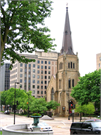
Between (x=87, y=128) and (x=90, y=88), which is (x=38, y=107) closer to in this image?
(x=90, y=88)

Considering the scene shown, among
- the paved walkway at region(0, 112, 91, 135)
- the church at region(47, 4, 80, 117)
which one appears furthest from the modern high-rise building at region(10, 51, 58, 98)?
the paved walkway at region(0, 112, 91, 135)

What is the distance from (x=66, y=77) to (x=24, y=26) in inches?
2069

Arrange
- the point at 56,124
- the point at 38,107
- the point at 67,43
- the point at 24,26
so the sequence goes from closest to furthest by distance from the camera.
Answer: the point at 24,26, the point at 56,124, the point at 38,107, the point at 67,43

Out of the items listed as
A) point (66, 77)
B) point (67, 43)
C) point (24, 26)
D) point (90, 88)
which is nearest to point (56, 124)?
point (90, 88)

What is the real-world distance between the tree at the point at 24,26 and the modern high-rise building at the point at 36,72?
71.4 metres

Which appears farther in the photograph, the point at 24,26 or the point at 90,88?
the point at 90,88

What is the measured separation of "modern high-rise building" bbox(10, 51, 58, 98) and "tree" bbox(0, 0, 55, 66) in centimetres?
7145

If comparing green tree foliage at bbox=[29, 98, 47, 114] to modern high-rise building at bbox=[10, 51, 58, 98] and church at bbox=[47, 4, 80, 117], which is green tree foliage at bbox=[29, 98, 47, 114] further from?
modern high-rise building at bbox=[10, 51, 58, 98]

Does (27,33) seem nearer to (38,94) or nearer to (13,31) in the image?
(13,31)

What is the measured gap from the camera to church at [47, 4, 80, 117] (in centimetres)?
6481

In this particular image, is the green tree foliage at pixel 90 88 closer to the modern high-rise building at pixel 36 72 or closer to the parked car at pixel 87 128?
the parked car at pixel 87 128

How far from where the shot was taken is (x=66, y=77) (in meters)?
66.5

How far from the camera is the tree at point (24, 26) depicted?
1377 cm

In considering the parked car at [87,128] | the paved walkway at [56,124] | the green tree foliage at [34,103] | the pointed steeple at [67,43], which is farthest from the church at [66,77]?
the parked car at [87,128]
